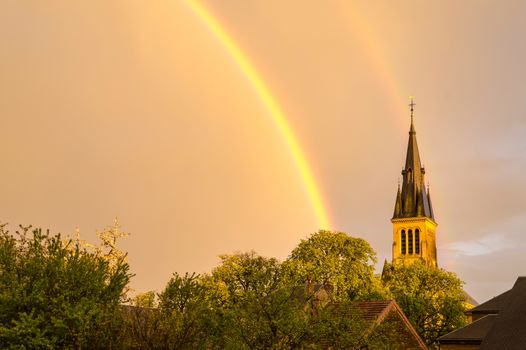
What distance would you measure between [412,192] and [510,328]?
374ft

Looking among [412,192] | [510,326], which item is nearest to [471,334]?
[510,326]

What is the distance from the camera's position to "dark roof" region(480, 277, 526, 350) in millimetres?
34031

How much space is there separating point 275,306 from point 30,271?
1015 cm

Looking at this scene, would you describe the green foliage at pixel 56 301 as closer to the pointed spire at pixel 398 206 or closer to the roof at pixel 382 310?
the roof at pixel 382 310

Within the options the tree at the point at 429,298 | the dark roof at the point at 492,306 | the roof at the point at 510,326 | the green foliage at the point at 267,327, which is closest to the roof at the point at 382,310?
the roof at the point at 510,326

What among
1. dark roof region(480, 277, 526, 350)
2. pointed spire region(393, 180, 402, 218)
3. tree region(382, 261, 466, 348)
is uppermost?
pointed spire region(393, 180, 402, 218)

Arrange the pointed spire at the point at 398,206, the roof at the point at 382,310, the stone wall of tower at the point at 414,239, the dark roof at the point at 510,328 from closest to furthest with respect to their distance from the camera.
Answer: the dark roof at the point at 510,328 < the roof at the point at 382,310 < the stone wall of tower at the point at 414,239 < the pointed spire at the point at 398,206

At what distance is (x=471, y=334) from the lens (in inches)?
1972

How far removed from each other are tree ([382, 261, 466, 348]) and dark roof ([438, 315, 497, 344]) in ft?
54.9

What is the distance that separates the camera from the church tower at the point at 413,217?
5679 inches

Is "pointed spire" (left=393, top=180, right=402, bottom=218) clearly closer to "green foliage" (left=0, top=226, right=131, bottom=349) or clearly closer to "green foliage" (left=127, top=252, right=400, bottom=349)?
"green foliage" (left=127, top=252, right=400, bottom=349)

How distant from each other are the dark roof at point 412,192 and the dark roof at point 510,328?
106 meters

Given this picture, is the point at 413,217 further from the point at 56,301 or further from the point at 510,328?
the point at 56,301

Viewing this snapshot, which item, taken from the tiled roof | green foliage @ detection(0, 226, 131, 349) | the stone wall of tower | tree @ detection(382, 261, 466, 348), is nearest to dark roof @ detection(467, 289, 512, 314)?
tree @ detection(382, 261, 466, 348)
